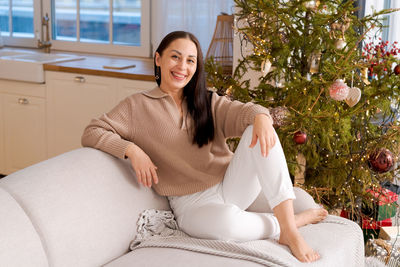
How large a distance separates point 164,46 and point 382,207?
1378 millimetres

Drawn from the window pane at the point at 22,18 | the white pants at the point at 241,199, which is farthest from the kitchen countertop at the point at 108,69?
the white pants at the point at 241,199

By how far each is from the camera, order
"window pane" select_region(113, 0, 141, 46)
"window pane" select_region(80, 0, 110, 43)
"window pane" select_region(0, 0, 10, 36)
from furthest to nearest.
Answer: "window pane" select_region(0, 0, 10, 36) < "window pane" select_region(80, 0, 110, 43) < "window pane" select_region(113, 0, 141, 46)

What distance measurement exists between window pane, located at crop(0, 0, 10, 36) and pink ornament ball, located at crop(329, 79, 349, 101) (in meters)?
3.25

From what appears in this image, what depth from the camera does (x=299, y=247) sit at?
6.05 feet

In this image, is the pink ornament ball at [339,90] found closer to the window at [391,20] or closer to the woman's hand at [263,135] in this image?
the woman's hand at [263,135]

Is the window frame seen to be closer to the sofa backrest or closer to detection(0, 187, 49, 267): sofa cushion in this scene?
the sofa backrest

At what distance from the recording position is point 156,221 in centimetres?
208

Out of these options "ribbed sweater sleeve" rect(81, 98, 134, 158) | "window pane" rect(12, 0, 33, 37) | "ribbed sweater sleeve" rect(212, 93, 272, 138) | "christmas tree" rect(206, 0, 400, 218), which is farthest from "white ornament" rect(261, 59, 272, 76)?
"window pane" rect(12, 0, 33, 37)

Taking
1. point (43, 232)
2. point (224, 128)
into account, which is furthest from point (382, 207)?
point (43, 232)

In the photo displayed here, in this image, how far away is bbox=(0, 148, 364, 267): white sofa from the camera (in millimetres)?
1653

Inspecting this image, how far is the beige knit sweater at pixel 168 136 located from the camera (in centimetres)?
215

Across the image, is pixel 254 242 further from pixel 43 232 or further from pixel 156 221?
pixel 43 232

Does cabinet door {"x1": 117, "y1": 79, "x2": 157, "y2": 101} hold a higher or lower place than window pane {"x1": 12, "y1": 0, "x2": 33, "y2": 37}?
lower

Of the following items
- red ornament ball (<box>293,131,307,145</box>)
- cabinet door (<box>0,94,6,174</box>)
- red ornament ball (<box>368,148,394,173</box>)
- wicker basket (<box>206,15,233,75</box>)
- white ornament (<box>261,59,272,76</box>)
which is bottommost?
cabinet door (<box>0,94,6,174</box>)
